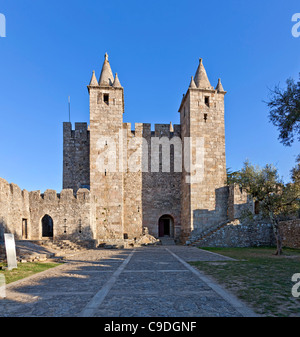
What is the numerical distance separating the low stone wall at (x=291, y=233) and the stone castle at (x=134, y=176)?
3.31 meters

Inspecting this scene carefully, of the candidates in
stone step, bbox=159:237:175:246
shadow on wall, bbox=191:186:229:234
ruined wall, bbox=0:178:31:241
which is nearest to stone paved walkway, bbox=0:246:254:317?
ruined wall, bbox=0:178:31:241

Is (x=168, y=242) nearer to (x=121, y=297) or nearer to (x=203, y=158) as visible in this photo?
(x=203, y=158)

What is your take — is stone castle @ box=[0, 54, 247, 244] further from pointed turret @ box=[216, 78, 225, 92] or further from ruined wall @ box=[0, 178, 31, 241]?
ruined wall @ box=[0, 178, 31, 241]

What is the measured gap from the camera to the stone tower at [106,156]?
21.0m

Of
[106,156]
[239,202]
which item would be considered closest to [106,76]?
[106,156]

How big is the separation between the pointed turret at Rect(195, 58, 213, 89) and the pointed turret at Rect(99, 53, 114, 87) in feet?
24.0

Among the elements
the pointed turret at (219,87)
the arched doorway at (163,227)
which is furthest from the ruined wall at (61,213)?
the pointed turret at (219,87)

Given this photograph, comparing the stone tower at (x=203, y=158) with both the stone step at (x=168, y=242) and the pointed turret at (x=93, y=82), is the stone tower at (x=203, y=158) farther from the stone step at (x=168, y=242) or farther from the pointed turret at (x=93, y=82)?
the pointed turret at (x=93, y=82)

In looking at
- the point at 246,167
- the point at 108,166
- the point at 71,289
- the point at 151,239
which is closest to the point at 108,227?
the point at 151,239

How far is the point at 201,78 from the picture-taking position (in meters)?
22.3

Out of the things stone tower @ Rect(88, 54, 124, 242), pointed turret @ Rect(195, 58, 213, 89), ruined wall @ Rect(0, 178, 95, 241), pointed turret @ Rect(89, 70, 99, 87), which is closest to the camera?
ruined wall @ Rect(0, 178, 95, 241)

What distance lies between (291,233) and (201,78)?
1367cm

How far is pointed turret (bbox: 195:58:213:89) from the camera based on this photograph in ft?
72.0
